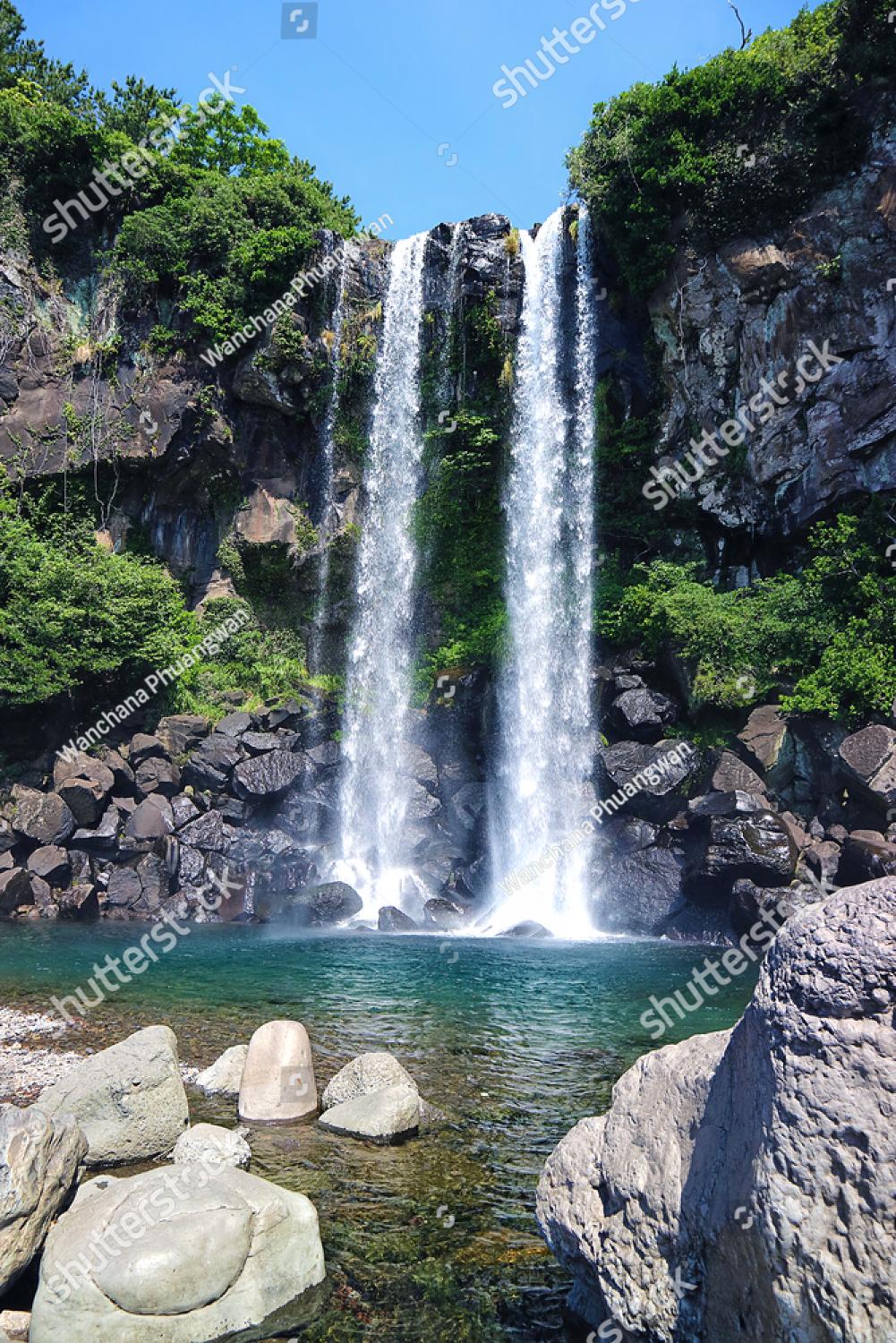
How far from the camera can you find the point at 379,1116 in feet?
23.6

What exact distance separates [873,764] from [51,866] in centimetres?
1965

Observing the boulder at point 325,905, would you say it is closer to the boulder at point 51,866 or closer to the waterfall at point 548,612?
the waterfall at point 548,612

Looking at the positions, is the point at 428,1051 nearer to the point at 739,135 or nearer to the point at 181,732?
the point at 181,732

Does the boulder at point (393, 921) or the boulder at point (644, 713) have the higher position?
the boulder at point (644, 713)

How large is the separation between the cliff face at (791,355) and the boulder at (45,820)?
65.3 ft

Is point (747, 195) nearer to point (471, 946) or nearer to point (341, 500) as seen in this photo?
point (341, 500)

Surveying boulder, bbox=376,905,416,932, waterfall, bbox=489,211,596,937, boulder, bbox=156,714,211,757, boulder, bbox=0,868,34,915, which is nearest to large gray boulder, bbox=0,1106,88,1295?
Result: boulder, bbox=376,905,416,932

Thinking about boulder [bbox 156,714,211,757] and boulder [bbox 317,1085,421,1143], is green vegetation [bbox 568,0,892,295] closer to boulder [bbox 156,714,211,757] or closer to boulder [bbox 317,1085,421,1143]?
boulder [bbox 156,714,211,757]

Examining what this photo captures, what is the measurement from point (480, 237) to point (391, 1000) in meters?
25.2

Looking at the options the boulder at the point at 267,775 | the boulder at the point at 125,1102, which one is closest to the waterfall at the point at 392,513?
the boulder at the point at 267,775

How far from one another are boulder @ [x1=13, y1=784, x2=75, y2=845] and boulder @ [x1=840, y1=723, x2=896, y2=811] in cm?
1900

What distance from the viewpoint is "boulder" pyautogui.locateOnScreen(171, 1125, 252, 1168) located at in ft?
21.3

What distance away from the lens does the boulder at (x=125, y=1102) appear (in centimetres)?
670

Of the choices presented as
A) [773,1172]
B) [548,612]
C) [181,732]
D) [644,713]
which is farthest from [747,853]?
[181,732]
